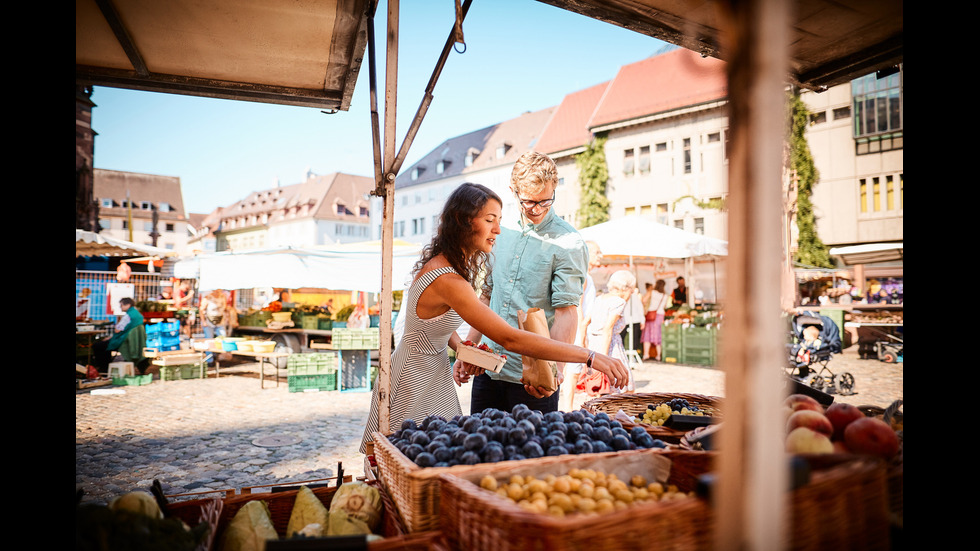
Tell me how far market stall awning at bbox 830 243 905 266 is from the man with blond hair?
856 inches

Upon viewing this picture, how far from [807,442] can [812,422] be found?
0.54 ft

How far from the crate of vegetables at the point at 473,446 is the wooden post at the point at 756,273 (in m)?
0.83

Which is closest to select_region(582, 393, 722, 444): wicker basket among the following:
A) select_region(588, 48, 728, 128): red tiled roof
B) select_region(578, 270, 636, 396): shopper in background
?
select_region(578, 270, 636, 396): shopper in background

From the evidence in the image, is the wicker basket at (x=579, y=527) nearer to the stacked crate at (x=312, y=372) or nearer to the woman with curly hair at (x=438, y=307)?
the woman with curly hair at (x=438, y=307)

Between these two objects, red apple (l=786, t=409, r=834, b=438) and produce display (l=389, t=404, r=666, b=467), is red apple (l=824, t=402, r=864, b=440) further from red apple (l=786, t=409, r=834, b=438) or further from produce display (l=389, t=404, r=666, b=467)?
produce display (l=389, t=404, r=666, b=467)

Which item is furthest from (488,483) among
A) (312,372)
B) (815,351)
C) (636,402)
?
(815,351)

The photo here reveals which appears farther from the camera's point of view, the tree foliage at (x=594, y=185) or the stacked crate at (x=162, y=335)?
the tree foliage at (x=594, y=185)

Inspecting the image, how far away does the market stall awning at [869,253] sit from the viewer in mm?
20359

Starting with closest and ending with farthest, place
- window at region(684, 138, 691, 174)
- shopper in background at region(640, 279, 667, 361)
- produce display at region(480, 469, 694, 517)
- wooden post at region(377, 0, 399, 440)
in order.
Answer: produce display at region(480, 469, 694, 517) → wooden post at region(377, 0, 399, 440) → shopper in background at region(640, 279, 667, 361) → window at region(684, 138, 691, 174)

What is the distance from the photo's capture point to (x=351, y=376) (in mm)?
9828

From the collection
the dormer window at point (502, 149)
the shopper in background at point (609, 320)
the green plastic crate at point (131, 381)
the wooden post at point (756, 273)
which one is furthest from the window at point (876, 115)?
the wooden post at point (756, 273)

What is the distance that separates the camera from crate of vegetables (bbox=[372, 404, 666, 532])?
158 centimetres
